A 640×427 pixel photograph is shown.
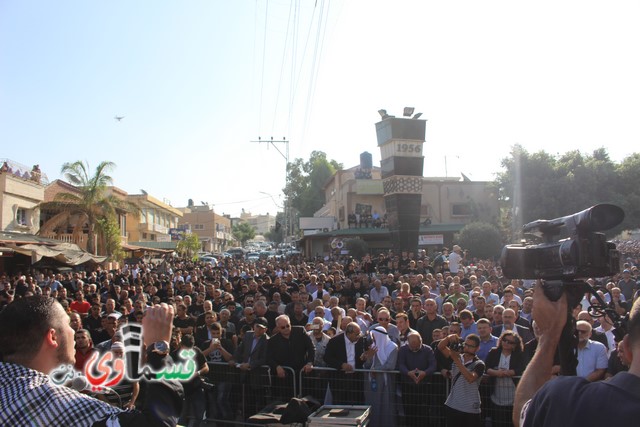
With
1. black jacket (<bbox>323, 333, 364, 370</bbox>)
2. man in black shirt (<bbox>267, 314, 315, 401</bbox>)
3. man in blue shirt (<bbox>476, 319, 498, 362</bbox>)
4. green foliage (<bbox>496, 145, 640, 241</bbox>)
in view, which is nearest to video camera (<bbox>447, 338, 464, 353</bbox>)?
man in blue shirt (<bbox>476, 319, 498, 362</bbox>)

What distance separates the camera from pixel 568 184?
3497 centimetres

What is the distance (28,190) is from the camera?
30906 mm

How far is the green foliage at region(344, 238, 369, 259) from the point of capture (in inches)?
1195

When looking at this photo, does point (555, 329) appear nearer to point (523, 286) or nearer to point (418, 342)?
point (418, 342)

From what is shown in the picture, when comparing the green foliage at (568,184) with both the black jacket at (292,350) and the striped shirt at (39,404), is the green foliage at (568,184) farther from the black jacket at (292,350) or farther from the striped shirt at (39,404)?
the striped shirt at (39,404)

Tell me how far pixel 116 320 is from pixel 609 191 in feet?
112

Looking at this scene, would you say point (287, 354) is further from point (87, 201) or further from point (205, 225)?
point (205, 225)

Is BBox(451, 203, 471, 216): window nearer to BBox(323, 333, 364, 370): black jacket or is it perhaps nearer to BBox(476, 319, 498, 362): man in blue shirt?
BBox(476, 319, 498, 362): man in blue shirt

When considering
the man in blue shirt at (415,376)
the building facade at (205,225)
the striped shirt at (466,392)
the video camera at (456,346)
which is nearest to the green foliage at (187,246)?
the building facade at (205,225)

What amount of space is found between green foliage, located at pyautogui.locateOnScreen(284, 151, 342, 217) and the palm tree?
3673cm

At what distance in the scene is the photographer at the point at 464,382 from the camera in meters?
6.56

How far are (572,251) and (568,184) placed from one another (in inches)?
1402

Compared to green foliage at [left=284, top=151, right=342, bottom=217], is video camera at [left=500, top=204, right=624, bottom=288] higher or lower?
lower

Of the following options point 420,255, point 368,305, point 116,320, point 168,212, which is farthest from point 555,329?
point 168,212
